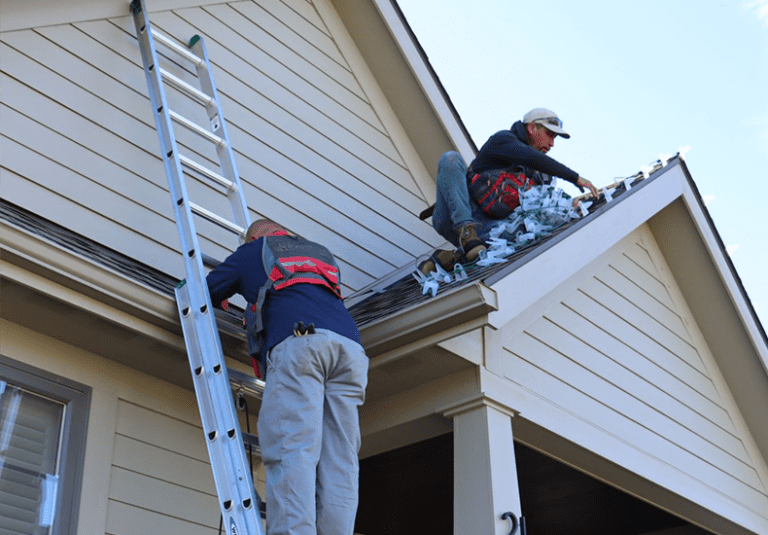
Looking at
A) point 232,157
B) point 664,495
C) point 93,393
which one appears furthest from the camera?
point 664,495

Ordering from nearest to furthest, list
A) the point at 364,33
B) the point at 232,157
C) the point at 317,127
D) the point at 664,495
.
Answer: the point at 232,157
the point at 664,495
the point at 317,127
the point at 364,33

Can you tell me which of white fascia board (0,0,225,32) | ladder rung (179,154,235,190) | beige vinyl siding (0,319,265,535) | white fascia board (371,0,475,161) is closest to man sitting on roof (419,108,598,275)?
white fascia board (371,0,475,161)

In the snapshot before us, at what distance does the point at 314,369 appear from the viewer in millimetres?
4332

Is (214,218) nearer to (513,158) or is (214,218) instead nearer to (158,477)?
(158,477)

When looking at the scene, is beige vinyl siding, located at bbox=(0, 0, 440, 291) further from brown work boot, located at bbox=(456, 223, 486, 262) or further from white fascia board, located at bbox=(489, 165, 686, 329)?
white fascia board, located at bbox=(489, 165, 686, 329)

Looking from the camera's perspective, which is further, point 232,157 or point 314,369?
point 232,157

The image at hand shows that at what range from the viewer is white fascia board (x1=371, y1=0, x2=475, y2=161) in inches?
321

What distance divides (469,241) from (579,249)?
0.65 m

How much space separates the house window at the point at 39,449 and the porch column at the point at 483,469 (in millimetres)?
1826

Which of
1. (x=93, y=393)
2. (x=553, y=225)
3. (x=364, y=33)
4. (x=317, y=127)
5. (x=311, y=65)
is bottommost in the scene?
(x=93, y=393)

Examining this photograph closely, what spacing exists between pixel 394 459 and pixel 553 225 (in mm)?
1767

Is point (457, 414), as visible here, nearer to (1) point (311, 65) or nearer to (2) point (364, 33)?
(1) point (311, 65)

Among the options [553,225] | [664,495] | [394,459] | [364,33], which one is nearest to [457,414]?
[394,459]

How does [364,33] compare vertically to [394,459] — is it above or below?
above
